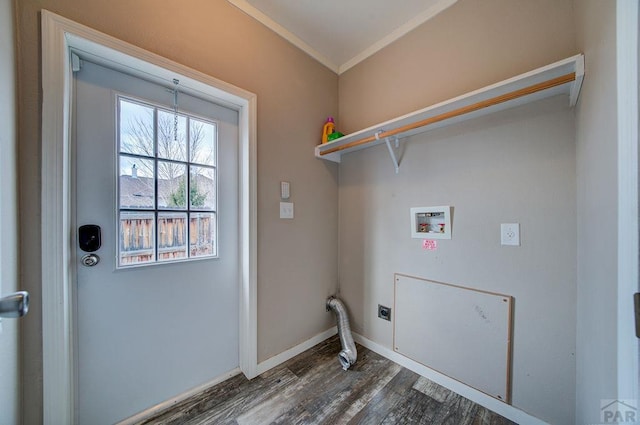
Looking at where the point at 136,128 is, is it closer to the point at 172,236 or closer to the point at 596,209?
the point at 172,236

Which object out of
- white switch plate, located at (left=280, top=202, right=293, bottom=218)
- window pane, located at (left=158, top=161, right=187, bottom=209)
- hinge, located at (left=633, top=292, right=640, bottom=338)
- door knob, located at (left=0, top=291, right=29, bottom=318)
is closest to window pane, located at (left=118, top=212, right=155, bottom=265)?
window pane, located at (left=158, top=161, right=187, bottom=209)

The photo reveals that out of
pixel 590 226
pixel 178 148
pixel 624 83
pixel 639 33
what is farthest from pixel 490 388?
pixel 178 148

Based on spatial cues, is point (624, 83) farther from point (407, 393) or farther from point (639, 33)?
point (407, 393)

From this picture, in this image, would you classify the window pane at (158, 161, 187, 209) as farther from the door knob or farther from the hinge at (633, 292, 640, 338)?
the hinge at (633, 292, 640, 338)

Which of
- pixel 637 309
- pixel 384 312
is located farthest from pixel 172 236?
pixel 637 309

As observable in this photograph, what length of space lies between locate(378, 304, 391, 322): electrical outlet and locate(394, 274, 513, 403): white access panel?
73 millimetres

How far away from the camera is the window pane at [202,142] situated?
4.75ft

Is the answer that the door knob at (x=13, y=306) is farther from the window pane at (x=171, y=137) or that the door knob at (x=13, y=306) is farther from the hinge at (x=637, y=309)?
the hinge at (x=637, y=309)

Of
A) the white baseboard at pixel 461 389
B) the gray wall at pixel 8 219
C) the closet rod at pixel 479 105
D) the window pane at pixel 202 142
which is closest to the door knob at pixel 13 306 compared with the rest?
the gray wall at pixel 8 219

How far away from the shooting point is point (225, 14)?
1.46 metres

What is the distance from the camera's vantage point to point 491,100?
1196mm

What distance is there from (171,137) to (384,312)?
2018 mm

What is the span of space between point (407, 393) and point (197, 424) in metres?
1.28

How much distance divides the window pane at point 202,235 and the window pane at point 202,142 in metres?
0.37
